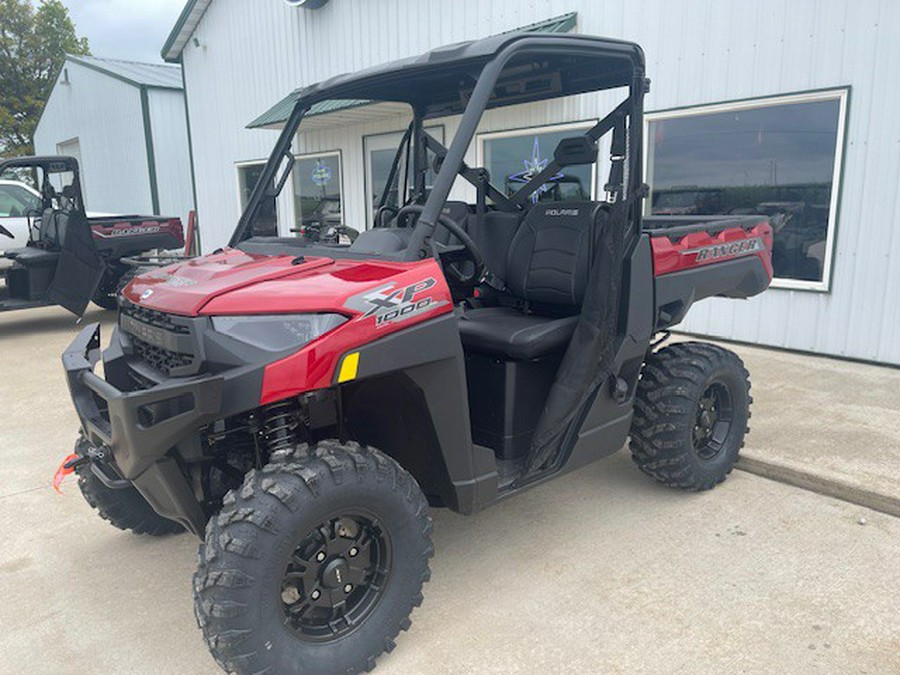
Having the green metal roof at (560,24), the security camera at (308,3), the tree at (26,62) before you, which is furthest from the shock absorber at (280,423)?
the tree at (26,62)

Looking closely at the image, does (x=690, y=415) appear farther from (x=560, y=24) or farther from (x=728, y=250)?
(x=560, y=24)

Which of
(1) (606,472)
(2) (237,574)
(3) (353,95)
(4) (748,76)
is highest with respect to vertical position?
(4) (748,76)

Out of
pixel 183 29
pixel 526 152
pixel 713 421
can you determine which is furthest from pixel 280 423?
pixel 183 29

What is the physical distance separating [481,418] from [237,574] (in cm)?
134

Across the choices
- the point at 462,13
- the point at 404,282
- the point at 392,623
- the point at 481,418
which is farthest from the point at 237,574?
the point at 462,13

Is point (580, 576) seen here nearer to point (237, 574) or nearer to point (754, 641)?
point (754, 641)

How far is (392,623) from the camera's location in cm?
251

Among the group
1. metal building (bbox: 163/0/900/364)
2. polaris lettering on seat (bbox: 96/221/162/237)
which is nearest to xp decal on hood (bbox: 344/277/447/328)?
metal building (bbox: 163/0/900/364)

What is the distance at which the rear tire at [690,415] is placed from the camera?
357 centimetres

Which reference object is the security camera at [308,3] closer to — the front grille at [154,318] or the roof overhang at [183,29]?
the roof overhang at [183,29]

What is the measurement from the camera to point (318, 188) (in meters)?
11.6

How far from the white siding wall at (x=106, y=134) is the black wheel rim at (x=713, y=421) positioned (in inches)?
635

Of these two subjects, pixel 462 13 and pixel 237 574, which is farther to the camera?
pixel 462 13

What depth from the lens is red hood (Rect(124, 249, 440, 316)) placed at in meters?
2.32
